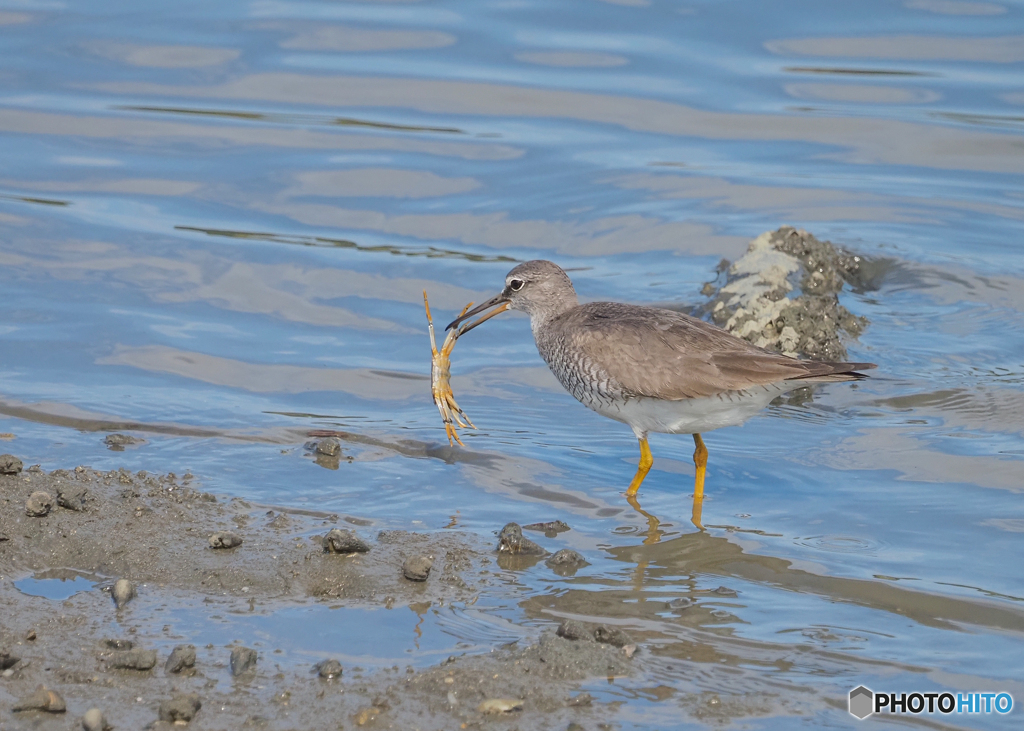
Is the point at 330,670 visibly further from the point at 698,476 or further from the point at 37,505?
the point at 698,476

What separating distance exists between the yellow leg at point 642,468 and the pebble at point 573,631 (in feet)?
7.35

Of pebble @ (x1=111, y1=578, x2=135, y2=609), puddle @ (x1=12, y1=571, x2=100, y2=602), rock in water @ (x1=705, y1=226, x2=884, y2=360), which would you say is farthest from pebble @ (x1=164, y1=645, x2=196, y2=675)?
rock in water @ (x1=705, y1=226, x2=884, y2=360)

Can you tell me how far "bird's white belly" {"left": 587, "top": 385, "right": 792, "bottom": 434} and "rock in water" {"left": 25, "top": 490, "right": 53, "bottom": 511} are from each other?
3.47 metres

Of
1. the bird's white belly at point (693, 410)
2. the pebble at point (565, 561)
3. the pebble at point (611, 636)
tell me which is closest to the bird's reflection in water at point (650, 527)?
the pebble at point (565, 561)

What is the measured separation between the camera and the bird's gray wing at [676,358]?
686 centimetres

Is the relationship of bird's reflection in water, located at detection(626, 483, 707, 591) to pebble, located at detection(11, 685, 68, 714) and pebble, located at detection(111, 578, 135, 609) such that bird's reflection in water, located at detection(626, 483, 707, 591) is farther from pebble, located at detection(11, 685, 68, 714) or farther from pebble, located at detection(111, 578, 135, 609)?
pebble, located at detection(11, 685, 68, 714)

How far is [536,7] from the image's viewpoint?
17.9 m

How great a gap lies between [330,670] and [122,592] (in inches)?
47.4

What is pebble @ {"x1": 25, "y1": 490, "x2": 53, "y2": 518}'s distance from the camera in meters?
5.67

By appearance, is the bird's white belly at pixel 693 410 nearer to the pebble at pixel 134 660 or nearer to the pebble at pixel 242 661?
the pebble at pixel 242 661

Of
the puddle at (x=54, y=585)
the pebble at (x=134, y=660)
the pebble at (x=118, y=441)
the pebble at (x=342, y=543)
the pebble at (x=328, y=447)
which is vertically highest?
the pebble at (x=118, y=441)

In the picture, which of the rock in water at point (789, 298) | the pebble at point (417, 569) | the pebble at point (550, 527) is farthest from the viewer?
the rock in water at point (789, 298)

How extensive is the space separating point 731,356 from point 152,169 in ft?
28.8

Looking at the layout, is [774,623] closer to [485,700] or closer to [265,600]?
[485,700]
